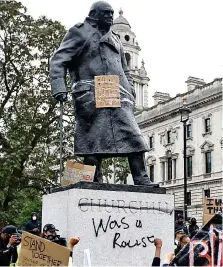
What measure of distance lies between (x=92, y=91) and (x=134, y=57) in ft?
241

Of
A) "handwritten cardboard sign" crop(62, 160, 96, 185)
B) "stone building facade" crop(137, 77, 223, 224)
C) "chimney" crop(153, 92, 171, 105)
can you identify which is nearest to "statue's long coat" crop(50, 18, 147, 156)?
"handwritten cardboard sign" crop(62, 160, 96, 185)

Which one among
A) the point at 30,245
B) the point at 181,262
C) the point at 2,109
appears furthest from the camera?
the point at 2,109

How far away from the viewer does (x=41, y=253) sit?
189 inches

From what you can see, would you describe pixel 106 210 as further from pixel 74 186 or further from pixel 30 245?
pixel 30 245

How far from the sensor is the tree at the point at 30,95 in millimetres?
22516

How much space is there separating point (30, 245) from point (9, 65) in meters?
19.2

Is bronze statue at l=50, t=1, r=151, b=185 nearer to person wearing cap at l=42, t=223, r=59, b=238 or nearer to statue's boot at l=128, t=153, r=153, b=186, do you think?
statue's boot at l=128, t=153, r=153, b=186

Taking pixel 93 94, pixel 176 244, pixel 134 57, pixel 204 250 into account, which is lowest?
pixel 176 244

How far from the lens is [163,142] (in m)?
58.4

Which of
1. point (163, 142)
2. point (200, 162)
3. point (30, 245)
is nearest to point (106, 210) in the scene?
point (30, 245)

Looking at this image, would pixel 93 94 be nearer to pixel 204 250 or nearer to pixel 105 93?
pixel 105 93

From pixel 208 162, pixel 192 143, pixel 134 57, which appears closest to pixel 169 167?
pixel 192 143

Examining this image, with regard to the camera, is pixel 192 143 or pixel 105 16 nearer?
pixel 105 16

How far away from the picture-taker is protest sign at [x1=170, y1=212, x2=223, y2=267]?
4605mm
